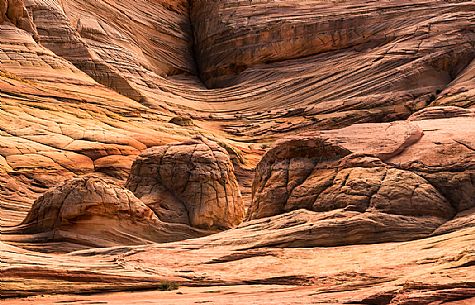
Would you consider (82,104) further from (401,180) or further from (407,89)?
(401,180)

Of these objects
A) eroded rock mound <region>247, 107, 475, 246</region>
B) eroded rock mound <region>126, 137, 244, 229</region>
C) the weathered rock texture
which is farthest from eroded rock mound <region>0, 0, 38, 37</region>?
the weathered rock texture

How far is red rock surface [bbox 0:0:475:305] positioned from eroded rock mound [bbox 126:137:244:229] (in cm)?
5

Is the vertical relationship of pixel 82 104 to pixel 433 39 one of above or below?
below

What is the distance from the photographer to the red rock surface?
1523cm

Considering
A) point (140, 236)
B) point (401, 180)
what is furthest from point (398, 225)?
point (140, 236)

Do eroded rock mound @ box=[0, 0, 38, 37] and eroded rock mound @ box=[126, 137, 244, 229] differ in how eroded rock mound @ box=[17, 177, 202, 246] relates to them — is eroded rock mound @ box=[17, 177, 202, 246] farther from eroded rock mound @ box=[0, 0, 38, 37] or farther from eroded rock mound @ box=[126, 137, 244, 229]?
eroded rock mound @ box=[0, 0, 38, 37]

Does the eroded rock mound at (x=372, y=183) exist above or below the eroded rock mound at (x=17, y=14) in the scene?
below

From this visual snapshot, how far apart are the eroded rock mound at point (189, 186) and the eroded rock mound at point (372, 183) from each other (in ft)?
17.1

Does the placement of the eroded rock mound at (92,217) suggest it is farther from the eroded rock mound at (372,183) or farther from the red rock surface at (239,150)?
the eroded rock mound at (372,183)

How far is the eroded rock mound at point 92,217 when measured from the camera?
2241 centimetres

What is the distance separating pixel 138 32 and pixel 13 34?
1301 centimetres

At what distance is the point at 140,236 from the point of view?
23.0 meters

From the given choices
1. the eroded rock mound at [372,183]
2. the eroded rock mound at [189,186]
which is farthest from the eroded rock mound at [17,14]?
→ the eroded rock mound at [372,183]

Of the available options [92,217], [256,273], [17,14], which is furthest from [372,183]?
[17,14]
